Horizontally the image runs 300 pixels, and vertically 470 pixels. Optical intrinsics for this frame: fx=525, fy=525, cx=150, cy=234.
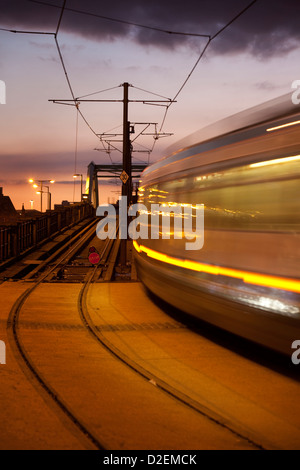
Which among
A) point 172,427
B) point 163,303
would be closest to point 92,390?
point 172,427

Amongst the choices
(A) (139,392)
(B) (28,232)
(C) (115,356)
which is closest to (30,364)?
(C) (115,356)

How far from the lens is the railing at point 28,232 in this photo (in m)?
16.5

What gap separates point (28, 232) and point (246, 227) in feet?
48.8

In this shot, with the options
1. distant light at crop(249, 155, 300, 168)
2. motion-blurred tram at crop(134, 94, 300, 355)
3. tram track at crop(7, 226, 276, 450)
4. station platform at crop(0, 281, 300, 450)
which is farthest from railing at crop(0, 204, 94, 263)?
distant light at crop(249, 155, 300, 168)

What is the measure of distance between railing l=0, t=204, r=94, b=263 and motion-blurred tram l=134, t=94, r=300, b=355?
9.19 m

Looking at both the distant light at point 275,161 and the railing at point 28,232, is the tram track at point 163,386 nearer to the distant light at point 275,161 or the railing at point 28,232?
the distant light at point 275,161

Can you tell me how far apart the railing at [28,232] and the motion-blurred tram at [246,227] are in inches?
362

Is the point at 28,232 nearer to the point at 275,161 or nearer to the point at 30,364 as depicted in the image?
the point at 30,364

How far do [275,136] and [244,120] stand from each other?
0.88 meters

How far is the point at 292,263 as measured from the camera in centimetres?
A: 513

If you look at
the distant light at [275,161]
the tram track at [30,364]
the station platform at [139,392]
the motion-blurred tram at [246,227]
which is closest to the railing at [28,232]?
the tram track at [30,364]

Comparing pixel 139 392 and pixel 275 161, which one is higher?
pixel 275 161

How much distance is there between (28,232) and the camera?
782 inches
